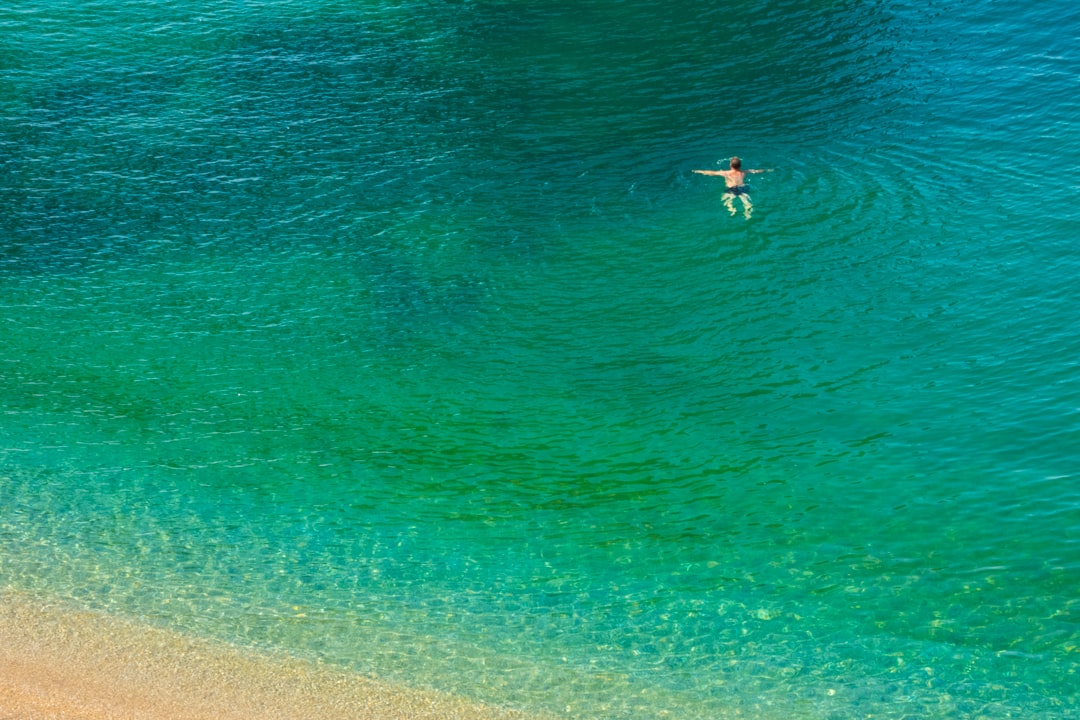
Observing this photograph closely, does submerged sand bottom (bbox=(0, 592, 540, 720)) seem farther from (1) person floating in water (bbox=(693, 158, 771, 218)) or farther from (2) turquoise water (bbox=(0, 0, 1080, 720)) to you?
(1) person floating in water (bbox=(693, 158, 771, 218))

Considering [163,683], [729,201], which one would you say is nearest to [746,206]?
[729,201]

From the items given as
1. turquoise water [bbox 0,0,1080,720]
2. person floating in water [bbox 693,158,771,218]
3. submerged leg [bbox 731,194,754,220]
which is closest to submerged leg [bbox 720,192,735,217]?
person floating in water [bbox 693,158,771,218]

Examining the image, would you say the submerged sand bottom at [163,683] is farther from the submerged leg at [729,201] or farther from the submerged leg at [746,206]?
the submerged leg at [729,201]

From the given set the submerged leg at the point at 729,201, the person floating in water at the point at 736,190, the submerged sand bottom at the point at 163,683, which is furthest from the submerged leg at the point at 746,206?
the submerged sand bottom at the point at 163,683

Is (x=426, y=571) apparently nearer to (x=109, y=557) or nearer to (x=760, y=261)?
(x=109, y=557)

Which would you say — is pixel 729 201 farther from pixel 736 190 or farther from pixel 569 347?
pixel 569 347

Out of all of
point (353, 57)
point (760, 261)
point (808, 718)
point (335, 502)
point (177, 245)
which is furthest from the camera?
point (353, 57)

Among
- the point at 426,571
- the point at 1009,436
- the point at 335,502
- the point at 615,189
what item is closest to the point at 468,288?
the point at 615,189
